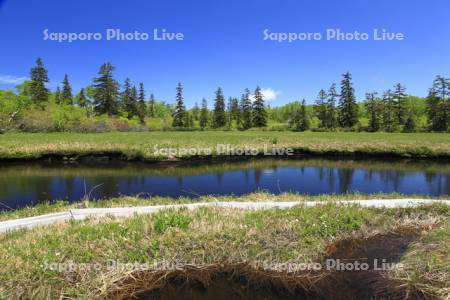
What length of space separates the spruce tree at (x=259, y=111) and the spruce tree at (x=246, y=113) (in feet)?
3.52

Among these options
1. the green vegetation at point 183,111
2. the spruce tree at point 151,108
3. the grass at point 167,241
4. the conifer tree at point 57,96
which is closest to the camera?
the grass at point 167,241

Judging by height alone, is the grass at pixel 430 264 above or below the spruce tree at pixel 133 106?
below

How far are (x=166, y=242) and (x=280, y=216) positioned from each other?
9.39ft

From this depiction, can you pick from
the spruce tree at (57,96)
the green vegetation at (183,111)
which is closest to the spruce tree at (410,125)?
the green vegetation at (183,111)

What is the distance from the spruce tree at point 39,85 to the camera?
8306 cm

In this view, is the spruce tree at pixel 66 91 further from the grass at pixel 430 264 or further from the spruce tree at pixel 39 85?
the grass at pixel 430 264

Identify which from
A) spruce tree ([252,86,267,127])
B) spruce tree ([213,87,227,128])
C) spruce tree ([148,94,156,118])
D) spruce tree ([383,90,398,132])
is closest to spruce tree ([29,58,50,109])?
spruce tree ([148,94,156,118])

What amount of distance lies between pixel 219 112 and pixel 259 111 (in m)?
10.7

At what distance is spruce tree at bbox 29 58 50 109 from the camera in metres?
83.1

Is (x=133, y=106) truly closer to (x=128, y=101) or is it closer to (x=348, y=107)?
(x=128, y=101)

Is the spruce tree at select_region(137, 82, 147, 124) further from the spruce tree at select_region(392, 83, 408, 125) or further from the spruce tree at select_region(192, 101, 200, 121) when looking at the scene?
the spruce tree at select_region(392, 83, 408, 125)

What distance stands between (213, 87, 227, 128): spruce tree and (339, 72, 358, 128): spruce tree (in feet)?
96.8

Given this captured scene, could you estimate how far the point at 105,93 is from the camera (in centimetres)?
8556

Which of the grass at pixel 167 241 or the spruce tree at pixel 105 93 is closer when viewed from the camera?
the grass at pixel 167 241
